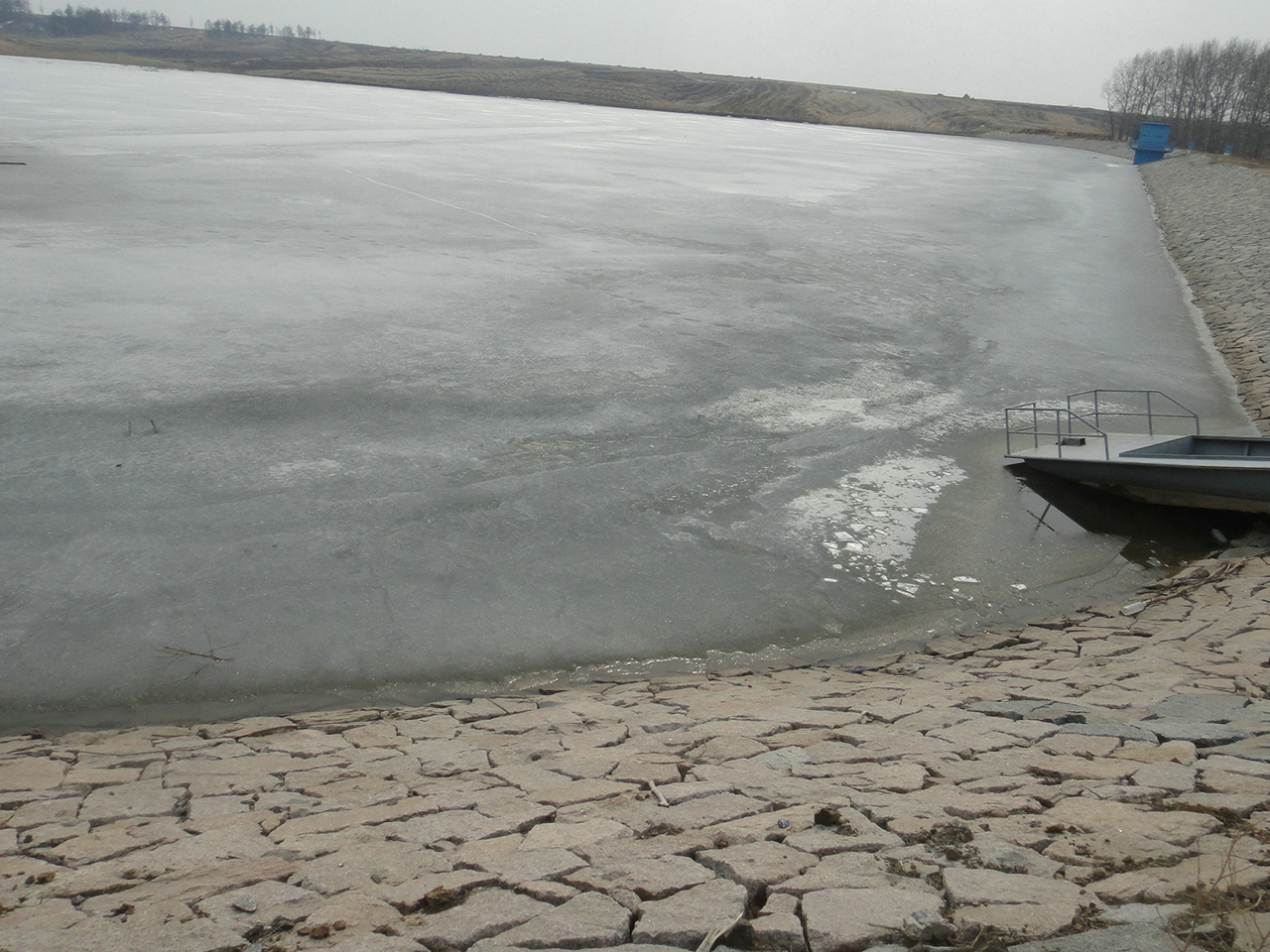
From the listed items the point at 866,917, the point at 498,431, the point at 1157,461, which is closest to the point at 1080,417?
the point at 1157,461

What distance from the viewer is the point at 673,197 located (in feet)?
83.0

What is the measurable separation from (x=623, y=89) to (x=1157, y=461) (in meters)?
115

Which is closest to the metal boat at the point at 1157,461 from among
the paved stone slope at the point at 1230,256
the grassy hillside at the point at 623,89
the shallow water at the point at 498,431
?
the shallow water at the point at 498,431

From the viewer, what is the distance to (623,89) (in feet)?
375

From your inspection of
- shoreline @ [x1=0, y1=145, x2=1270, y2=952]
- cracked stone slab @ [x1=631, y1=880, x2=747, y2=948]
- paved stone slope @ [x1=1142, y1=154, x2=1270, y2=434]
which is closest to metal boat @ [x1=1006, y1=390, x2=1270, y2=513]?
paved stone slope @ [x1=1142, y1=154, x2=1270, y2=434]

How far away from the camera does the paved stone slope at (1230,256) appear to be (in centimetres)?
1381

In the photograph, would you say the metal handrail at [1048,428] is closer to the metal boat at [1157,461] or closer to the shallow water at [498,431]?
the metal boat at [1157,461]

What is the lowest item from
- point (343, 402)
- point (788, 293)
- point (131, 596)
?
point (131, 596)

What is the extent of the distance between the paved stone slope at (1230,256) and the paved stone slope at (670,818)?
332 inches

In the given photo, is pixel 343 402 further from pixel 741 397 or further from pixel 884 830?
pixel 884 830

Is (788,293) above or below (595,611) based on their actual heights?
above

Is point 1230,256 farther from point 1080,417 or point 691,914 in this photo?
point 691,914

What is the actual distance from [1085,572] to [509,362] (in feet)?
21.2

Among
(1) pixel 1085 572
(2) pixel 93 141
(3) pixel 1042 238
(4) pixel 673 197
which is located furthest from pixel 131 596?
(2) pixel 93 141
